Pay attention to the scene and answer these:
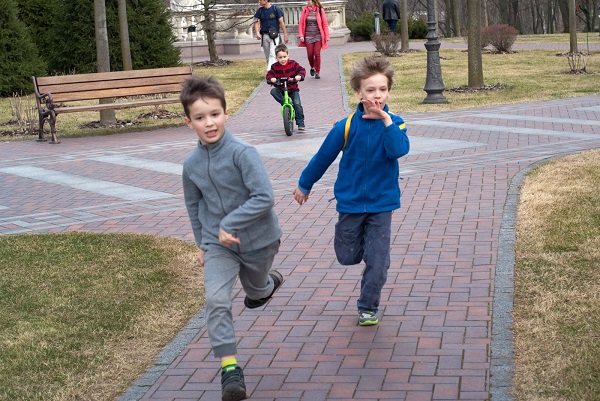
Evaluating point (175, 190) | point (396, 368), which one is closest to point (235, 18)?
point (175, 190)

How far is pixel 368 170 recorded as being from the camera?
5.53 metres

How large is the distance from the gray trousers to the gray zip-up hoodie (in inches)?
2.4

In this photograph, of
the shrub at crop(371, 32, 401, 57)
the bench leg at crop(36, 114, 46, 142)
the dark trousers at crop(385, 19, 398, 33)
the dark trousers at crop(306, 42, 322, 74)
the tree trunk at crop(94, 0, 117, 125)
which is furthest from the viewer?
the dark trousers at crop(385, 19, 398, 33)

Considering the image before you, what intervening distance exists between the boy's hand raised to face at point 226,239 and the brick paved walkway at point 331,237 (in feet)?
2.55

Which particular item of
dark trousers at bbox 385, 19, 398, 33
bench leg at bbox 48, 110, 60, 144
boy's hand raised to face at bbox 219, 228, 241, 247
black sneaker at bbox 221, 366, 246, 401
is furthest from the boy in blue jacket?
dark trousers at bbox 385, 19, 398, 33

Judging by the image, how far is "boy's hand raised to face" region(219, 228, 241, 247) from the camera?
4695mm

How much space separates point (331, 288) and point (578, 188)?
141 inches

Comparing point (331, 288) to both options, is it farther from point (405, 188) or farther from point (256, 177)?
point (405, 188)

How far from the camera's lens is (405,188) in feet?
32.9

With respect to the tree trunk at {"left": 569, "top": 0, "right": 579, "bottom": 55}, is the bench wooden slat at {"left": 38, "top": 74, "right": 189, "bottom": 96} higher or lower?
lower

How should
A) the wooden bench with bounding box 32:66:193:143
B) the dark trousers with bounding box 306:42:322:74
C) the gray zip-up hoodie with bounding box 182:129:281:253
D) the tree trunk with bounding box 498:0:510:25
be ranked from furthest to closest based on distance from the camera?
the tree trunk with bounding box 498:0:510:25 < the dark trousers with bounding box 306:42:322:74 < the wooden bench with bounding box 32:66:193:143 < the gray zip-up hoodie with bounding box 182:129:281:253

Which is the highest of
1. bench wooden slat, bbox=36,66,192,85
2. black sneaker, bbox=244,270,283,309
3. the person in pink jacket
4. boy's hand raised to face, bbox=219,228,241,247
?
the person in pink jacket

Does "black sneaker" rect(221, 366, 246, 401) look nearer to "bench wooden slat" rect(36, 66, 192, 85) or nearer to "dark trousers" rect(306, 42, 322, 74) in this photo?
"bench wooden slat" rect(36, 66, 192, 85)

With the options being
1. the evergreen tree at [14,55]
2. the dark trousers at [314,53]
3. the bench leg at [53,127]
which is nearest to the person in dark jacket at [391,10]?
the dark trousers at [314,53]
